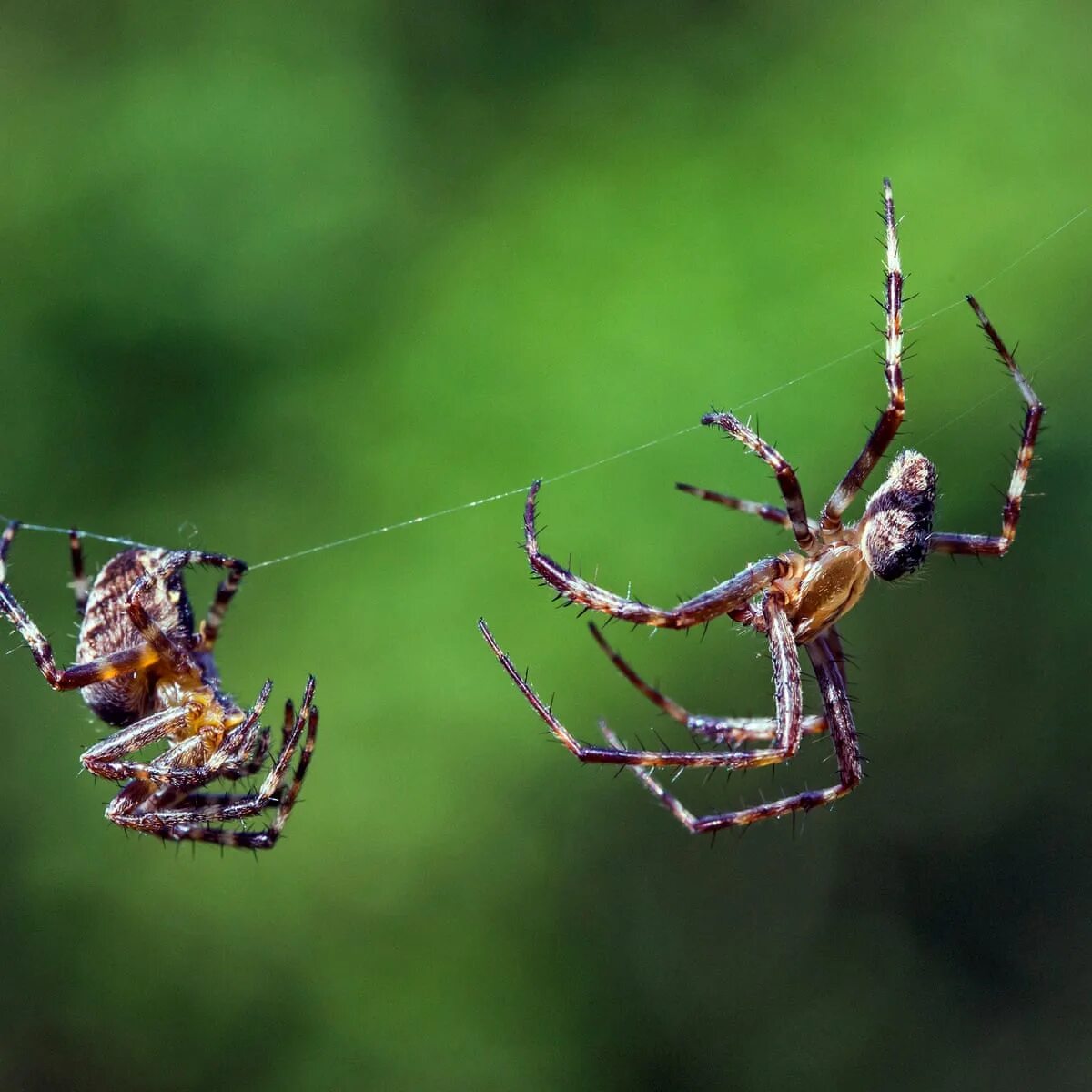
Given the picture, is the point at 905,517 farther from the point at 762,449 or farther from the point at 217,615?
the point at 217,615

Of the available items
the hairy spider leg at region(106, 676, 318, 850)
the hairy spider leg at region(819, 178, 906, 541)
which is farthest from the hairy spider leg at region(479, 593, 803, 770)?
the hairy spider leg at region(106, 676, 318, 850)

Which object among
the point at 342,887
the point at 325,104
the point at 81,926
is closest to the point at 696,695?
the point at 342,887

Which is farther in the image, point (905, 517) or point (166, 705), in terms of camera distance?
point (166, 705)

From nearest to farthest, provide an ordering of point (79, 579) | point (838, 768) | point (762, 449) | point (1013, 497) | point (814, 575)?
point (762, 449) → point (1013, 497) → point (814, 575) → point (838, 768) → point (79, 579)

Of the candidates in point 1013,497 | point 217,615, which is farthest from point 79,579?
point 1013,497

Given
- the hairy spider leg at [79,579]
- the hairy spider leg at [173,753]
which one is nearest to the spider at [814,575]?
the hairy spider leg at [173,753]

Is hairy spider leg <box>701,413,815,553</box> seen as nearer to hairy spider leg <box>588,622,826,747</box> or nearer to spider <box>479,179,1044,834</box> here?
spider <box>479,179,1044,834</box>

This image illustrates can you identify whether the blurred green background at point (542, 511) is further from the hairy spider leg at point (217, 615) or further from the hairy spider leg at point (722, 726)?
the hairy spider leg at point (217, 615)

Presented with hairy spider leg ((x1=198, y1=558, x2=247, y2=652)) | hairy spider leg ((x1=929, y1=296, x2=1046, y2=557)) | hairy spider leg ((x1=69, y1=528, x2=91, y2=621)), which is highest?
hairy spider leg ((x1=69, y1=528, x2=91, y2=621))
